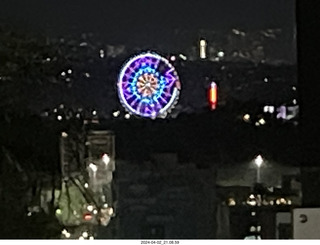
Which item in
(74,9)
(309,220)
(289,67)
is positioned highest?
(74,9)

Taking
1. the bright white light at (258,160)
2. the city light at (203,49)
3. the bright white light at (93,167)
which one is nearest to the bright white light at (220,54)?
the city light at (203,49)

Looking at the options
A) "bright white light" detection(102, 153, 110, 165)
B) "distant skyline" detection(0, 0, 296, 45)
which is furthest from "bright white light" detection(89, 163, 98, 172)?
"distant skyline" detection(0, 0, 296, 45)

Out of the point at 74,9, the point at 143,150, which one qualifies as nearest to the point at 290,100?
the point at 143,150

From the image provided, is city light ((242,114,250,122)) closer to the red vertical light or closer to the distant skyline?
the red vertical light

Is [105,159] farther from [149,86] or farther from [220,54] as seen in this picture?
[220,54]

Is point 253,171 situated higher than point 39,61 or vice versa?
point 39,61

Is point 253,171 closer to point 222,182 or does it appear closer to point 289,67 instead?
point 222,182
